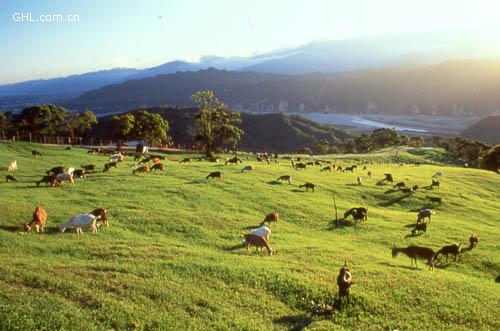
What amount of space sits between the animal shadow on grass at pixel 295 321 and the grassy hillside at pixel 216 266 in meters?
0.04

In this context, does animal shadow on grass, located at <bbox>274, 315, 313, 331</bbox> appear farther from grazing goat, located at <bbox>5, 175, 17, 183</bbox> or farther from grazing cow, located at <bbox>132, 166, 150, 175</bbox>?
grazing cow, located at <bbox>132, 166, 150, 175</bbox>

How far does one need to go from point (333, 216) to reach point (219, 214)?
8.54 metres

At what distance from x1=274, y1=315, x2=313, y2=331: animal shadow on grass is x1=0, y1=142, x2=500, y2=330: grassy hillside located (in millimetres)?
39

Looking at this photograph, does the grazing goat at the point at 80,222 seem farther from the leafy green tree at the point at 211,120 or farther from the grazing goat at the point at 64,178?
the leafy green tree at the point at 211,120

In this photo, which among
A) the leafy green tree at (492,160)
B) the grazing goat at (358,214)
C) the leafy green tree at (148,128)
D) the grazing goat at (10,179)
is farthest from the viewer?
the leafy green tree at (492,160)

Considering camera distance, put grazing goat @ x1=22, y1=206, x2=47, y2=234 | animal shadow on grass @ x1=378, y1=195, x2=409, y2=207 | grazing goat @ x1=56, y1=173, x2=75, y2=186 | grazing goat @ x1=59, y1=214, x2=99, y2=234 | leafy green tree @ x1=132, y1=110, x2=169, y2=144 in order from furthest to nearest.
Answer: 1. leafy green tree @ x1=132, y1=110, x2=169, y2=144
2. animal shadow on grass @ x1=378, y1=195, x2=409, y2=207
3. grazing goat @ x1=56, y1=173, x2=75, y2=186
4. grazing goat @ x1=59, y1=214, x2=99, y2=234
5. grazing goat @ x1=22, y1=206, x2=47, y2=234

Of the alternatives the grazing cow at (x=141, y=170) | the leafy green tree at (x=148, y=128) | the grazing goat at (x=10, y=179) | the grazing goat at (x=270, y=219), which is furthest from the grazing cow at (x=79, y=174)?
the leafy green tree at (x=148, y=128)

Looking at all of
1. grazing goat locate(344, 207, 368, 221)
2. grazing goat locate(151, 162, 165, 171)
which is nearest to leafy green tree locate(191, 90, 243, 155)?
grazing goat locate(151, 162, 165, 171)

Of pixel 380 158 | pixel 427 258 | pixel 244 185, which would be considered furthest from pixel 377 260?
pixel 380 158

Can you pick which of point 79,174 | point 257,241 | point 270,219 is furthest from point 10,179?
point 257,241

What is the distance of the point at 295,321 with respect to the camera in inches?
574

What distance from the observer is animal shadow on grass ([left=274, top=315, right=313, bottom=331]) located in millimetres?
14180

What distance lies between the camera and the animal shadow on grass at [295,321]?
14180 millimetres

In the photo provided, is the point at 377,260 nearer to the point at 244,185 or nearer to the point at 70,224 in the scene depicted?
the point at 70,224
